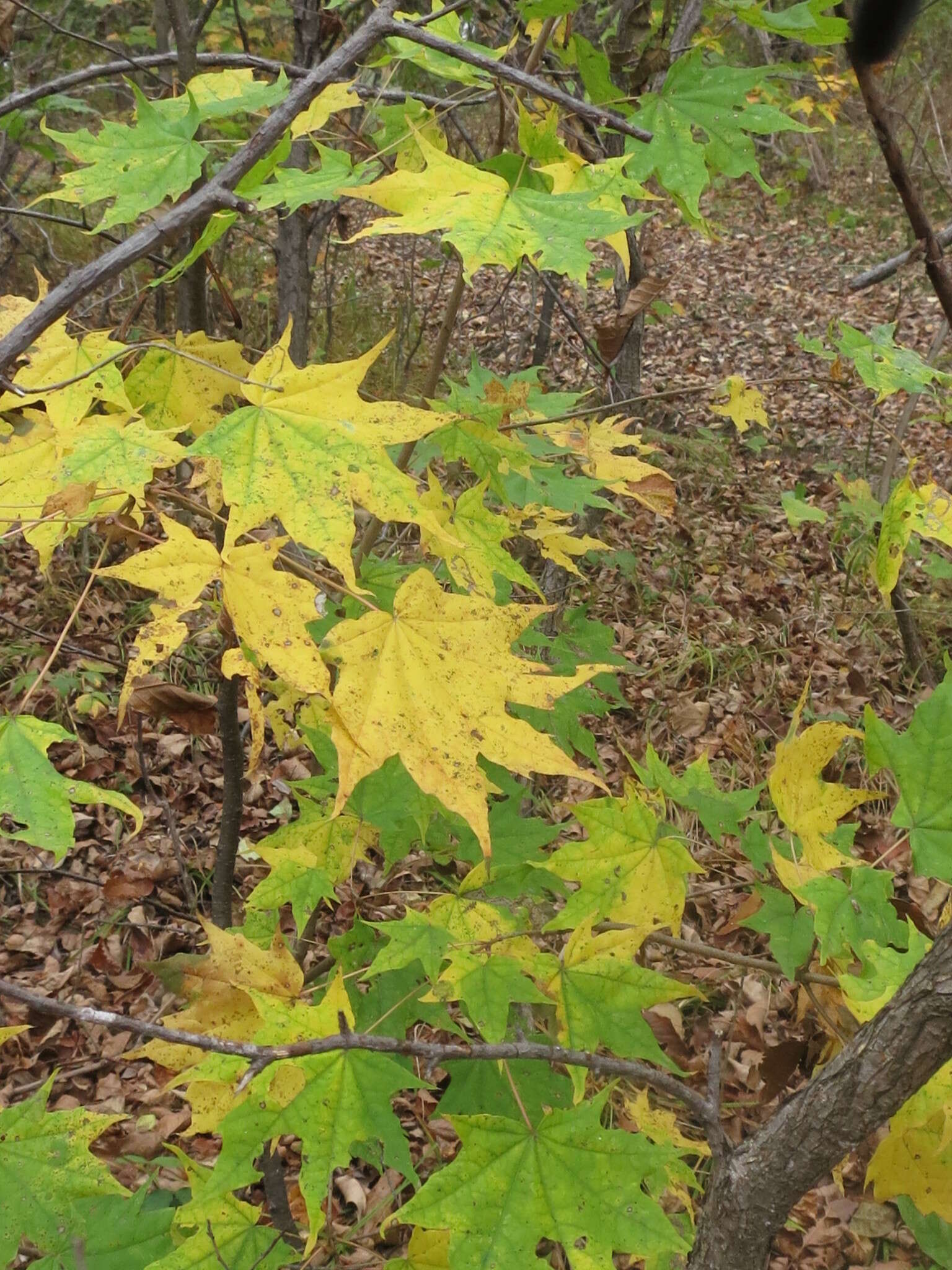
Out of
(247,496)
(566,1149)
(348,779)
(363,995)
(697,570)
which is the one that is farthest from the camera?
(697,570)

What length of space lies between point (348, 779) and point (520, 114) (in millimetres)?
981

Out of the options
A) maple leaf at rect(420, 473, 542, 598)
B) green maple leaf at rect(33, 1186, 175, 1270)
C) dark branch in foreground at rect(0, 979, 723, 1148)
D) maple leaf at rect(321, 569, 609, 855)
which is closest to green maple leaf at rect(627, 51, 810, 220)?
maple leaf at rect(420, 473, 542, 598)

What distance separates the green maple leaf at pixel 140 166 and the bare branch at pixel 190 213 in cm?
35

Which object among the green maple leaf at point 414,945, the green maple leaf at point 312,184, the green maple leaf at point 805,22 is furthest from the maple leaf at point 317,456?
the green maple leaf at point 805,22

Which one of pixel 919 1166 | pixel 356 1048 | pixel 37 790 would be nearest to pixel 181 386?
pixel 37 790

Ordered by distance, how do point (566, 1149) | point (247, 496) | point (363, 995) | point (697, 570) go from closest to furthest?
point (247, 496) < point (566, 1149) < point (363, 995) < point (697, 570)

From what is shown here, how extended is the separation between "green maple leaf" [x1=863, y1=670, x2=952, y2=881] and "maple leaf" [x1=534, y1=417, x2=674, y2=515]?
3.08 ft

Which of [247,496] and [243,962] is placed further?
[243,962]

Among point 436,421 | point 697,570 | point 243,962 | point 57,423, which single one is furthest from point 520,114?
point 697,570

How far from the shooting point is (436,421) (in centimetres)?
112

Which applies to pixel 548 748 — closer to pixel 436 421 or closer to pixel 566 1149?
pixel 436 421

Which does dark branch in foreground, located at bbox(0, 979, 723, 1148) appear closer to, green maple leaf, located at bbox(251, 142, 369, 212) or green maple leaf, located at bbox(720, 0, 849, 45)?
green maple leaf, located at bbox(251, 142, 369, 212)

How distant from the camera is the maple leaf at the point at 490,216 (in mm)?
1094

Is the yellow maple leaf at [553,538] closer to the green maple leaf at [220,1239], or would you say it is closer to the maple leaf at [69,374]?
the maple leaf at [69,374]
